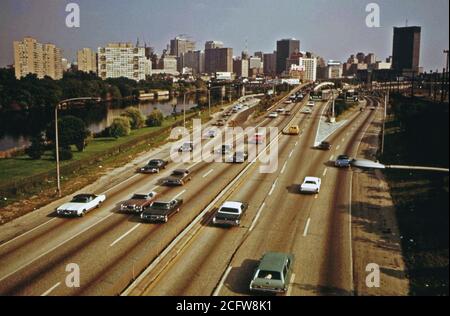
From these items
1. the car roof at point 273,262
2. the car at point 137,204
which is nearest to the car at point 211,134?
the car at point 137,204

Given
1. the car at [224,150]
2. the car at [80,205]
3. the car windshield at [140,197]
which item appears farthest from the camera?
the car at [224,150]

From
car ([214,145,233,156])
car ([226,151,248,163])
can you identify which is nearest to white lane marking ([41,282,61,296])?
car ([226,151,248,163])

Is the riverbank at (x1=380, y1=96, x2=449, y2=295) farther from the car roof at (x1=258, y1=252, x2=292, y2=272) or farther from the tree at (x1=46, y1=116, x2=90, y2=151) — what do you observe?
the tree at (x1=46, y1=116, x2=90, y2=151)

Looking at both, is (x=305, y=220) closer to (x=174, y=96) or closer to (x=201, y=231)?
(x=201, y=231)

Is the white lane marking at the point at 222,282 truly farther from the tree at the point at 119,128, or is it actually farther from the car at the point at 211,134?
the tree at the point at 119,128
